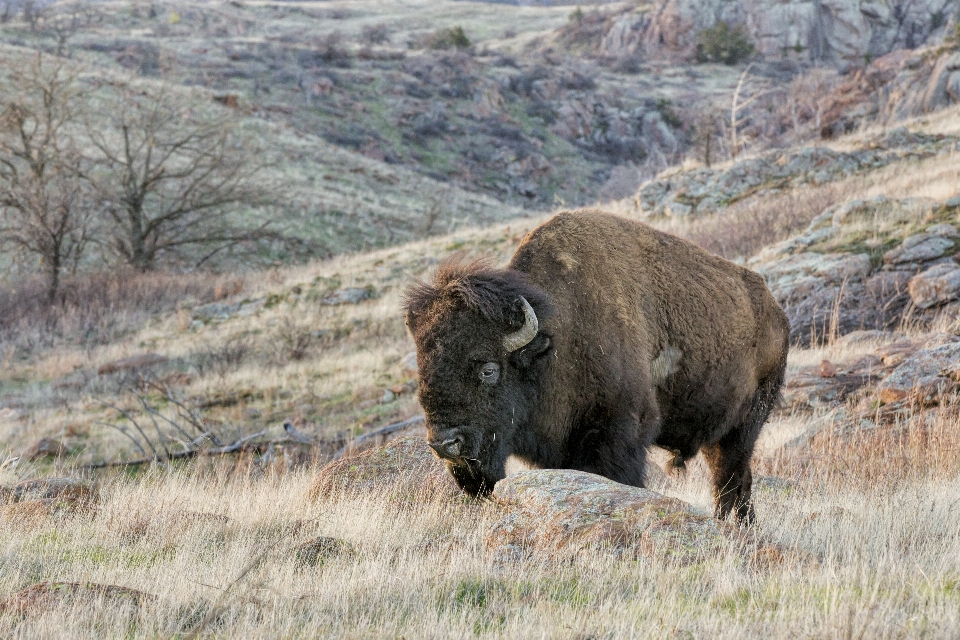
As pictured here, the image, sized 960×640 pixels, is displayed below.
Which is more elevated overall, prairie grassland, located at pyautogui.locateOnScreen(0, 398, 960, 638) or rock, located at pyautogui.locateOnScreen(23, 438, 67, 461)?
prairie grassland, located at pyautogui.locateOnScreen(0, 398, 960, 638)

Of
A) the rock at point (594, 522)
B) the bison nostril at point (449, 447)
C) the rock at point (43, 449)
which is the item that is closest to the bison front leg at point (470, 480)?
the bison nostril at point (449, 447)

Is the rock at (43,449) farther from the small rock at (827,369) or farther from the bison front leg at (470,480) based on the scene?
the small rock at (827,369)

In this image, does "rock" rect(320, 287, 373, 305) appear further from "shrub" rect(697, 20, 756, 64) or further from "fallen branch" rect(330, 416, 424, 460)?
"shrub" rect(697, 20, 756, 64)

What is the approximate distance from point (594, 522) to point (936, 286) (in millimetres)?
9918

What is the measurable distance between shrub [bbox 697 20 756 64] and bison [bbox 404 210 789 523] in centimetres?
8278

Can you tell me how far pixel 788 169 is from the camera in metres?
23.4

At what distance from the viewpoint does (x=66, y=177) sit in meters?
29.1

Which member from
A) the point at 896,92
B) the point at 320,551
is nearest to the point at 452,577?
the point at 320,551

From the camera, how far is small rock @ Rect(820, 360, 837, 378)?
1049cm

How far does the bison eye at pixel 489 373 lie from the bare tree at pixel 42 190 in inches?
922

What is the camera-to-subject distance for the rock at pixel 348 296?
22.4m

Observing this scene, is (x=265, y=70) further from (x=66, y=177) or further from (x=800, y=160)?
(x=800, y=160)

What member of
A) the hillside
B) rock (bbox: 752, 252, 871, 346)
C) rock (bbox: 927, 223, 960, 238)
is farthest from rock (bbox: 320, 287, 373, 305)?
rock (bbox: 927, 223, 960, 238)

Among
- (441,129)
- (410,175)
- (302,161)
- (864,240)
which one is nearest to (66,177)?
(302,161)
